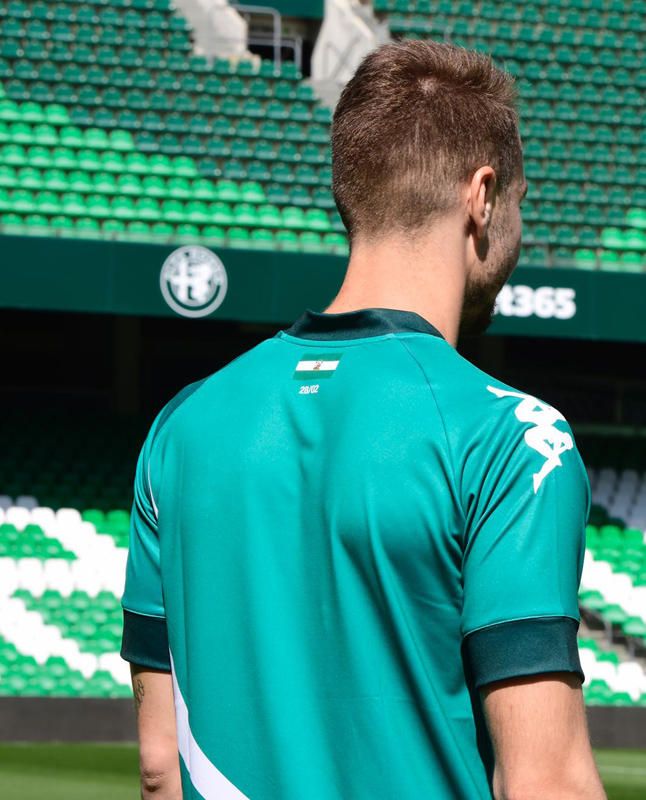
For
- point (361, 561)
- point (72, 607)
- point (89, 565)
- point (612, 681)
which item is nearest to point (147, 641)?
point (361, 561)

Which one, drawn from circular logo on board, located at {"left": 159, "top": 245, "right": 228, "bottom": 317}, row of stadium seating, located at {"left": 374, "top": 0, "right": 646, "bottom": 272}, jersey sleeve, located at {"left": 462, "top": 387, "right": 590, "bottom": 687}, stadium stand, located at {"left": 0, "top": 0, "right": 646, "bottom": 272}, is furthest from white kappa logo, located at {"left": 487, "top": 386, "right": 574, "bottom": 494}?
row of stadium seating, located at {"left": 374, "top": 0, "right": 646, "bottom": 272}

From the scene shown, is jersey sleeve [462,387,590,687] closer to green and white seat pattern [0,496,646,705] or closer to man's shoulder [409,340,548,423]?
man's shoulder [409,340,548,423]

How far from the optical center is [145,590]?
1.60 meters

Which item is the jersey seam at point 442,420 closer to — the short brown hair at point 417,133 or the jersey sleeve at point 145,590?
the short brown hair at point 417,133

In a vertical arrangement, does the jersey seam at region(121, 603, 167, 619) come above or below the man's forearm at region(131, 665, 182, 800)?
above

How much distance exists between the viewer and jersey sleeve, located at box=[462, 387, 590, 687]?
A: 1.24 metres

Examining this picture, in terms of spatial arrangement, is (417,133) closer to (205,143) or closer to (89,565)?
(89,565)

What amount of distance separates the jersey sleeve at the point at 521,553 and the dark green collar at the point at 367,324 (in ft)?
0.66

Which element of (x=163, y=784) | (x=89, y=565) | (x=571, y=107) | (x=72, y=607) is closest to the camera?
(x=163, y=784)

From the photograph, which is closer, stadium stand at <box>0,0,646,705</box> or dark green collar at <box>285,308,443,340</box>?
dark green collar at <box>285,308,443,340</box>

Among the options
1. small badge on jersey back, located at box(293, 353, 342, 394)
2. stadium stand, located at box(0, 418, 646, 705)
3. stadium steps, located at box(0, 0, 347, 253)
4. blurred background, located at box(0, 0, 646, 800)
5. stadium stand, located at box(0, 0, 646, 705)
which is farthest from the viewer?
stadium steps, located at box(0, 0, 347, 253)

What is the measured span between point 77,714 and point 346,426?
30.9 feet

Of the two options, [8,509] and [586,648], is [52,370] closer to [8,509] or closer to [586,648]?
[8,509]

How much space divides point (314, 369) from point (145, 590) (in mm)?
381
